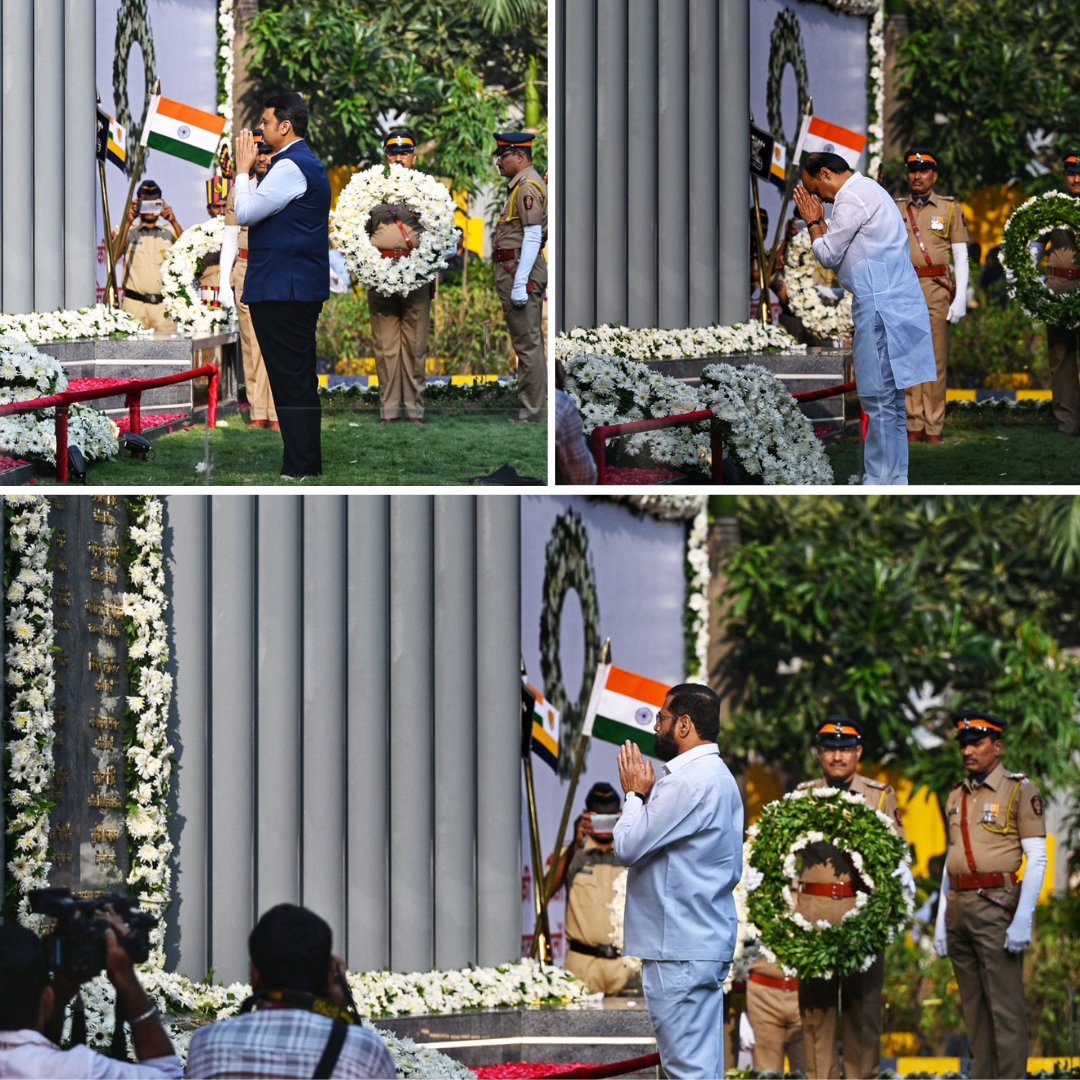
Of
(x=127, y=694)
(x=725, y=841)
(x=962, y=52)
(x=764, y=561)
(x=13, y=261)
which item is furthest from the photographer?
(x=962, y=52)

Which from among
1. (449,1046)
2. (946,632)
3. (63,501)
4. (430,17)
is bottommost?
(449,1046)

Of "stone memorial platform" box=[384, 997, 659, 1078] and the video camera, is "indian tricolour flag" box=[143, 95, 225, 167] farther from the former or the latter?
the video camera

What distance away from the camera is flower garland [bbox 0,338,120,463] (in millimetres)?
8016

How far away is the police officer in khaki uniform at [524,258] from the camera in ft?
29.7

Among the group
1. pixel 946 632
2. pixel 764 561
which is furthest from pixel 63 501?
pixel 946 632

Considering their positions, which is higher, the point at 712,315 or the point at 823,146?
the point at 823,146

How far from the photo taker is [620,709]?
966 centimetres

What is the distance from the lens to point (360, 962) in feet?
25.0

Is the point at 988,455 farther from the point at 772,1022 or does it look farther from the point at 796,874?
the point at 772,1022

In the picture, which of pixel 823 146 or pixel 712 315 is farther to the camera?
pixel 823 146

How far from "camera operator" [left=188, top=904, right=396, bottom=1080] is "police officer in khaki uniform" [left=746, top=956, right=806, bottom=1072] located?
4461mm

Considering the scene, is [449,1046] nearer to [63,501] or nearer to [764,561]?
[63,501]

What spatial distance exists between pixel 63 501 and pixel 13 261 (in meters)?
1.77

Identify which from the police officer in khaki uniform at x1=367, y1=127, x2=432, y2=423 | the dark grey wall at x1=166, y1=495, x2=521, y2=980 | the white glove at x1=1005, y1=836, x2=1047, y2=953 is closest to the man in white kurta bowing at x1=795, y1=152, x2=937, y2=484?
the dark grey wall at x1=166, y1=495, x2=521, y2=980
